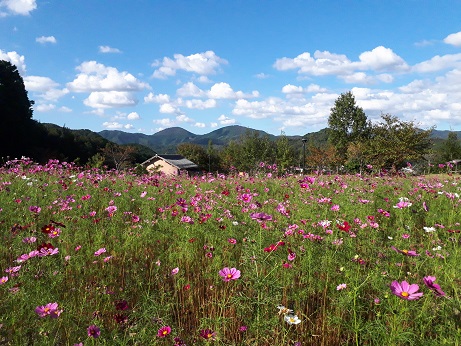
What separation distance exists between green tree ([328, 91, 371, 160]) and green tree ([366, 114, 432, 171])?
57.1 feet

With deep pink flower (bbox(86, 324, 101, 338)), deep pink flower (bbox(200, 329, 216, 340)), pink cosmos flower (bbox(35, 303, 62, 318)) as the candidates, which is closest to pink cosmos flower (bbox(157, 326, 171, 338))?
deep pink flower (bbox(200, 329, 216, 340))

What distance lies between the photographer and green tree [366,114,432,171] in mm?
30212

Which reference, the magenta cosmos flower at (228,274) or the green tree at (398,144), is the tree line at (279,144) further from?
the magenta cosmos flower at (228,274)

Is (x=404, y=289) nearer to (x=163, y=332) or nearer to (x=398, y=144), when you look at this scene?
(x=163, y=332)

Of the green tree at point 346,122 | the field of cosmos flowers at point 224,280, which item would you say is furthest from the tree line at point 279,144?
the field of cosmos flowers at point 224,280

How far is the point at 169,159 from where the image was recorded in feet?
186

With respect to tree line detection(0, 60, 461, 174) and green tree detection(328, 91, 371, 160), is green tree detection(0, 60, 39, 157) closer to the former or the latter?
tree line detection(0, 60, 461, 174)

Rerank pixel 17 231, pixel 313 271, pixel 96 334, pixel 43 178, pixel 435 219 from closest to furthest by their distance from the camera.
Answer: pixel 96 334 → pixel 313 271 → pixel 17 231 → pixel 435 219 → pixel 43 178

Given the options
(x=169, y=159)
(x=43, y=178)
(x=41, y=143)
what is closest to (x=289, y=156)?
(x=169, y=159)

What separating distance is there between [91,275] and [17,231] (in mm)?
896

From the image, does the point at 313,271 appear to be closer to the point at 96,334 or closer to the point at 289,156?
the point at 96,334

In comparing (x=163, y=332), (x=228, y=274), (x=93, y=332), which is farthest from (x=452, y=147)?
(x=93, y=332)

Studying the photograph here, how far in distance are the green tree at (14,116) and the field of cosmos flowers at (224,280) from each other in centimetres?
3275

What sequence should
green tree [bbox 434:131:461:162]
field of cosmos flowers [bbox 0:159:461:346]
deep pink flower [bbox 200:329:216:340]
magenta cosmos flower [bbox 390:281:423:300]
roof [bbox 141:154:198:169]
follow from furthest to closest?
roof [bbox 141:154:198:169] < green tree [bbox 434:131:461:162] < field of cosmos flowers [bbox 0:159:461:346] < deep pink flower [bbox 200:329:216:340] < magenta cosmos flower [bbox 390:281:423:300]
